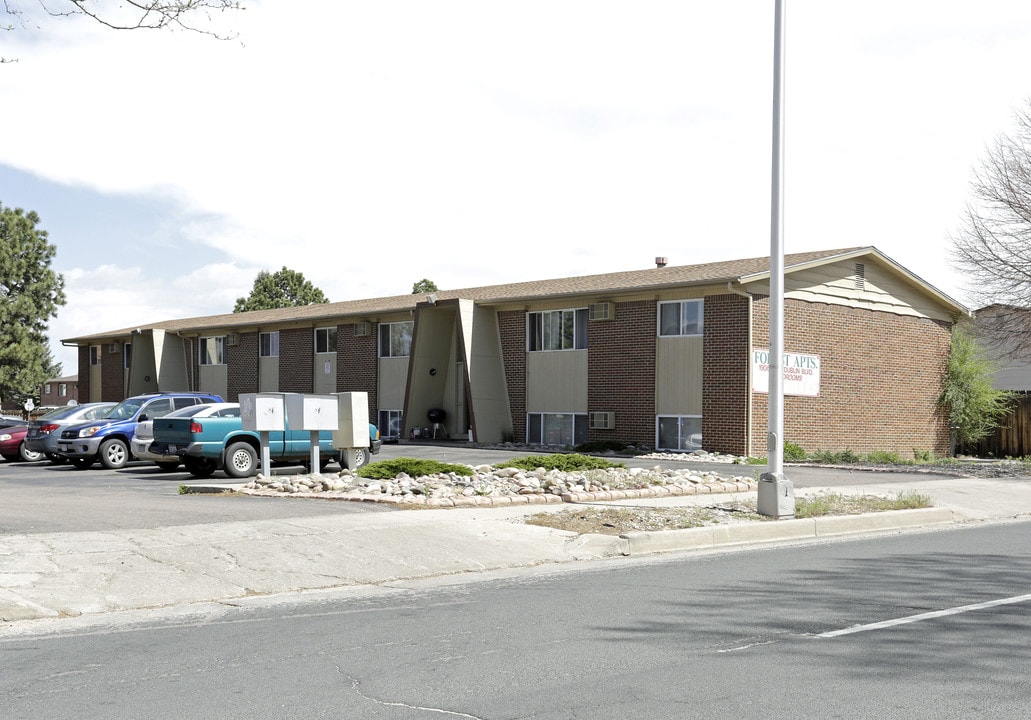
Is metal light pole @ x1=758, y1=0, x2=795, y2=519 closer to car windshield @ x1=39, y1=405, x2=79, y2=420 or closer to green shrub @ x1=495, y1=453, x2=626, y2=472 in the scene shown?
green shrub @ x1=495, y1=453, x2=626, y2=472

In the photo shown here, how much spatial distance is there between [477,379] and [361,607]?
2390 centimetres

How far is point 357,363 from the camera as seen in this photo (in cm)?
3741

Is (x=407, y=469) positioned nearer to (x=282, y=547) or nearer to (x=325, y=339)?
(x=282, y=547)

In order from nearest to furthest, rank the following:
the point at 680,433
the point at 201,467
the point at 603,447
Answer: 1. the point at 201,467
2. the point at 680,433
3. the point at 603,447

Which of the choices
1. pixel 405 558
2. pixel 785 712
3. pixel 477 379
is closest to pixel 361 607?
pixel 405 558

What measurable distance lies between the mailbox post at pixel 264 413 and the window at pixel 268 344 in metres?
23.3

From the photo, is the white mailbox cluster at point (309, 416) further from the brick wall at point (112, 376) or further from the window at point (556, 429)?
the brick wall at point (112, 376)

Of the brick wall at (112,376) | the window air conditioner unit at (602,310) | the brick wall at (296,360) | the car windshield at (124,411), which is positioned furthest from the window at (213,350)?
the window air conditioner unit at (602,310)

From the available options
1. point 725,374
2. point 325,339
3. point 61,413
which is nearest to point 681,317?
point 725,374

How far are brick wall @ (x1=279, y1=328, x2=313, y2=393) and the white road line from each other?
32319 mm

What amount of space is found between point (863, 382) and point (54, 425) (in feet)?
69.9

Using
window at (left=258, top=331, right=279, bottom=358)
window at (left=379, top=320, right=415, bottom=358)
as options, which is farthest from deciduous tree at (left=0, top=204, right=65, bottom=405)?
window at (left=379, top=320, right=415, bottom=358)

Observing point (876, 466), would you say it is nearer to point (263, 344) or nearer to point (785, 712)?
point (785, 712)

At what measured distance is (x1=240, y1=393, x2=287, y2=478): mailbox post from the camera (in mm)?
17578
